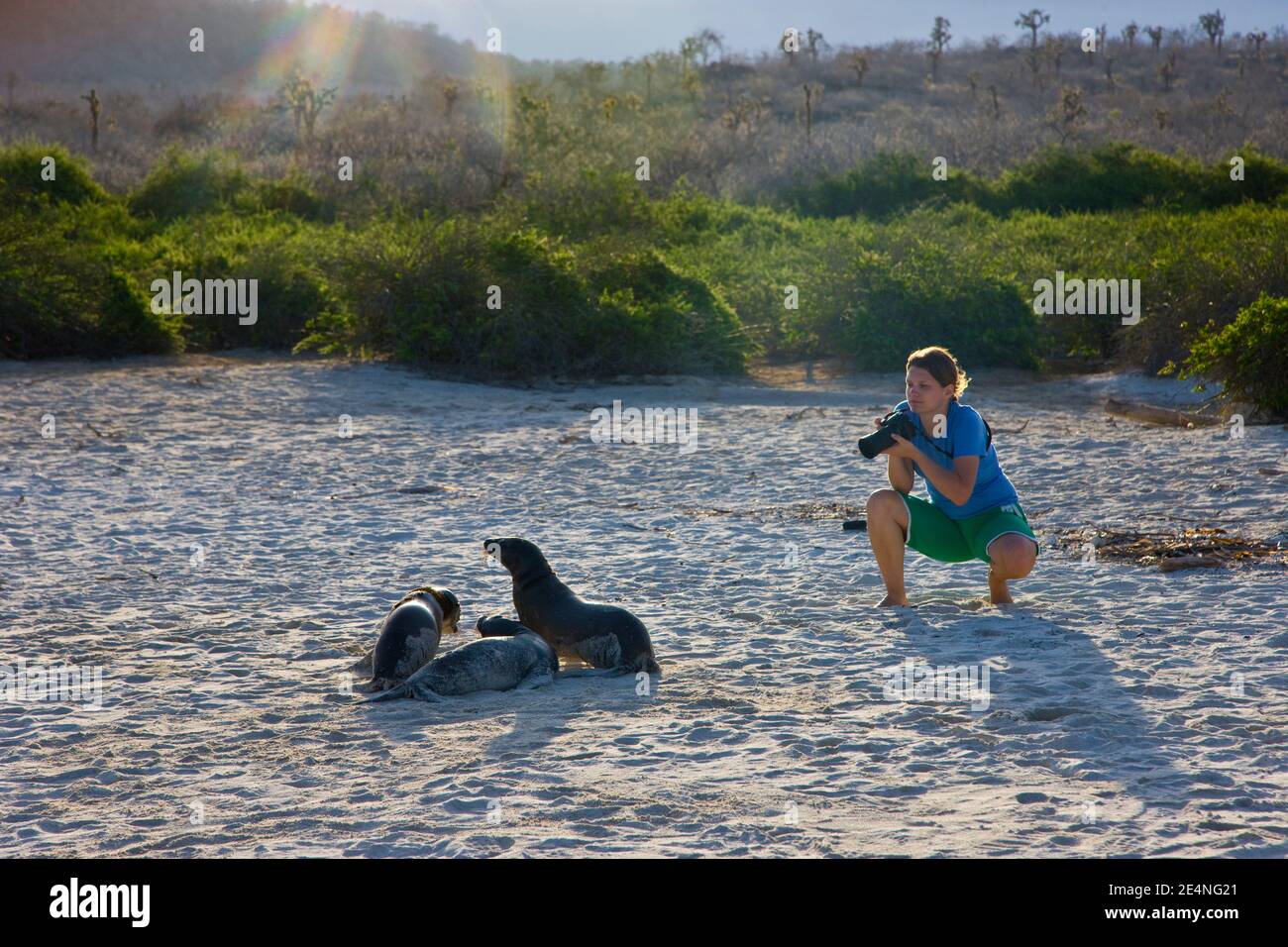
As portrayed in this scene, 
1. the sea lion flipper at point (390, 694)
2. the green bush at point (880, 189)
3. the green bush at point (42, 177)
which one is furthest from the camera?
the green bush at point (880, 189)

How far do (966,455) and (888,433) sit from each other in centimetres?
39

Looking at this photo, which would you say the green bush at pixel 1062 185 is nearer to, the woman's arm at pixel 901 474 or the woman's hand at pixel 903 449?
the woman's arm at pixel 901 474

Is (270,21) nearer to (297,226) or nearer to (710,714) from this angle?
(297,226)

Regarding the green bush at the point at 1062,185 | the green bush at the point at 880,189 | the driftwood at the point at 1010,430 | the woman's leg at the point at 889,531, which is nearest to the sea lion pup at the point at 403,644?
the woman's leg at the point at 889,531

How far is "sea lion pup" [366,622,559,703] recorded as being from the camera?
498 cm

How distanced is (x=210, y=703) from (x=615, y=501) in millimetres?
4096

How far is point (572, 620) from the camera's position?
5.35 meters

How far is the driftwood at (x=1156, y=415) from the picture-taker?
1058 centimetres

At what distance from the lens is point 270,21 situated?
74.0 m

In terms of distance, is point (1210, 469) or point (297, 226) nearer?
point (1210, 469)

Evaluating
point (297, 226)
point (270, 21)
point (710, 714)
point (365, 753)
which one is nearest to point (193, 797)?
point (365, 753)

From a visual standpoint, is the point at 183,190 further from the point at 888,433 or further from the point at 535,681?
the point at 535,681

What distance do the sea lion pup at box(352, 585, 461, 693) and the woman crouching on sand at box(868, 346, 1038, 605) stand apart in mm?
1957
